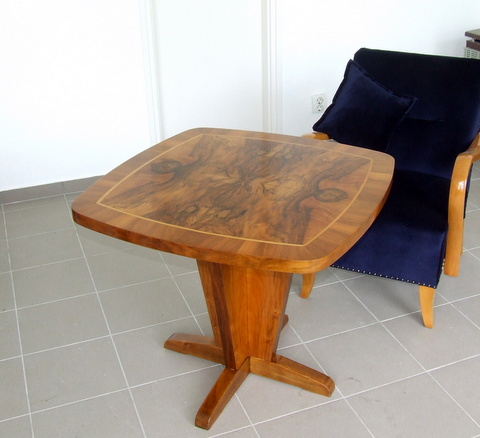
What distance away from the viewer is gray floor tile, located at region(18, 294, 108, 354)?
210 centimetres

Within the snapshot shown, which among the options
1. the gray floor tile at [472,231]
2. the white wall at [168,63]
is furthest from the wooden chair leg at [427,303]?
the white wall at [168,63]

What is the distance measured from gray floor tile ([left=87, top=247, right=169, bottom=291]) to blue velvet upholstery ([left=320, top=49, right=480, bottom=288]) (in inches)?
31.4

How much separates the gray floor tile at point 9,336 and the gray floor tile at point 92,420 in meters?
0.33

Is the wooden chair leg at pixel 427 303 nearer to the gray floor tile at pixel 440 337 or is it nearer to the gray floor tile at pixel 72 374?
the gray floor tile at pixel 440 337

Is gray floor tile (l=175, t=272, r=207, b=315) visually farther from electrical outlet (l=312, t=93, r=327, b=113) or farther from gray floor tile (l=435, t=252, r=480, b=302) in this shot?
electrical outlet (l=312, t=93, r=327, b=113)

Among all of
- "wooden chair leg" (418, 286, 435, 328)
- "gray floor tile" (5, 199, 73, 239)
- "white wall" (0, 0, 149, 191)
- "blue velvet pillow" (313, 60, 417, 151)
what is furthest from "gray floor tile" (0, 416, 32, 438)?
"white wall" (0, 0, 149, 191)

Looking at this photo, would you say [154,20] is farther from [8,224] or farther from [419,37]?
[419,37]

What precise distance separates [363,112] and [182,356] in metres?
1.11

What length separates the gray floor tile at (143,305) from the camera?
2.19 meters

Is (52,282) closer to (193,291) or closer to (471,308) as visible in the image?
(193,291)

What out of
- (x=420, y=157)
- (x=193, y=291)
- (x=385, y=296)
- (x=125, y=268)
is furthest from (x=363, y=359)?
(x=125, y=268)

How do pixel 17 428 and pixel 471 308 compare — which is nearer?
pixel 17 428

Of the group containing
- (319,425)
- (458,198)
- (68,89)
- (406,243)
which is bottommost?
(319,425)

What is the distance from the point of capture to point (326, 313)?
87.4 inches
